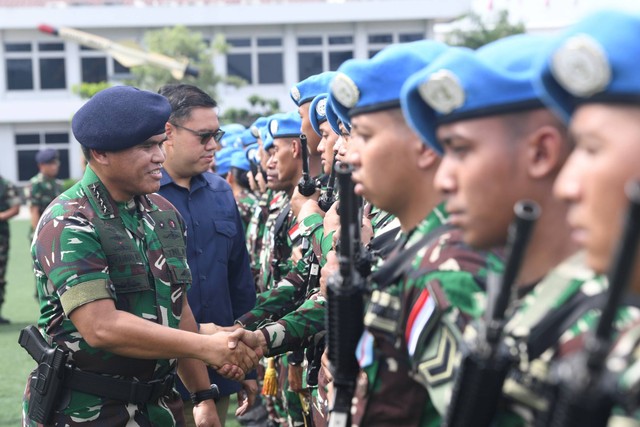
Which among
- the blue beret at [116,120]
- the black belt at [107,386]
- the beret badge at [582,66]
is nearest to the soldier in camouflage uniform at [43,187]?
the blue beret at [116,120]

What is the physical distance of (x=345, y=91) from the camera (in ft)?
10.0

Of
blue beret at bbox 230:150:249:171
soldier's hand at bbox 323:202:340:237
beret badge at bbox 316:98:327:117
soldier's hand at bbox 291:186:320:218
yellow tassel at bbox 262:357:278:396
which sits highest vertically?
beret badge at bbox 316:98:327:117

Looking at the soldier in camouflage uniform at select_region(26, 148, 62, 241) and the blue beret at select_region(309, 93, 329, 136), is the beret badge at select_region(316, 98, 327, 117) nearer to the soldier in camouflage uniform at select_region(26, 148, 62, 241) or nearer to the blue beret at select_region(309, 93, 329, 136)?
the blue beret at select_region(309, 93, 329, 136)

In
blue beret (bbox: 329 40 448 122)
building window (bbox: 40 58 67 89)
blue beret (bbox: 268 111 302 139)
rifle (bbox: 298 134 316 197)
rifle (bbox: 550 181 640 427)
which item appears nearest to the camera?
rifle (bbox: 550 181 640 427)

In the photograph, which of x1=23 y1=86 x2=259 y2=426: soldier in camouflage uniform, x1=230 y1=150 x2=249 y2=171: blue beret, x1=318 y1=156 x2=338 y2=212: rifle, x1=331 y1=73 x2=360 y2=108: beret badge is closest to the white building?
x1=230 y1=150 x2=249 y2=171: blue beret

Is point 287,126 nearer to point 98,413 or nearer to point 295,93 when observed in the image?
point 295,93

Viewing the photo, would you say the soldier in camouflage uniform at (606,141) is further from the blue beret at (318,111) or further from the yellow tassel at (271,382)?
the yellow tassel at (271,382)

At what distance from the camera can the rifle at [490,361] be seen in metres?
1.99

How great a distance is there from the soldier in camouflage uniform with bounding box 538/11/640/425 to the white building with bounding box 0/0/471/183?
48.1 meters

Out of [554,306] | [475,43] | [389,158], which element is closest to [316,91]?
[389,158]

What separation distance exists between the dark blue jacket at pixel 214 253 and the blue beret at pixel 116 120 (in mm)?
1588

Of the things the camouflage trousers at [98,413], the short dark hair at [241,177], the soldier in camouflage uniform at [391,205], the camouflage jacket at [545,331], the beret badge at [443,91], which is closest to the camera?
the camouflage jacket at [545,331]

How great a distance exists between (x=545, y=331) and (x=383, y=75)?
109cm

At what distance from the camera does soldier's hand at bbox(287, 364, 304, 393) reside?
5914mm
